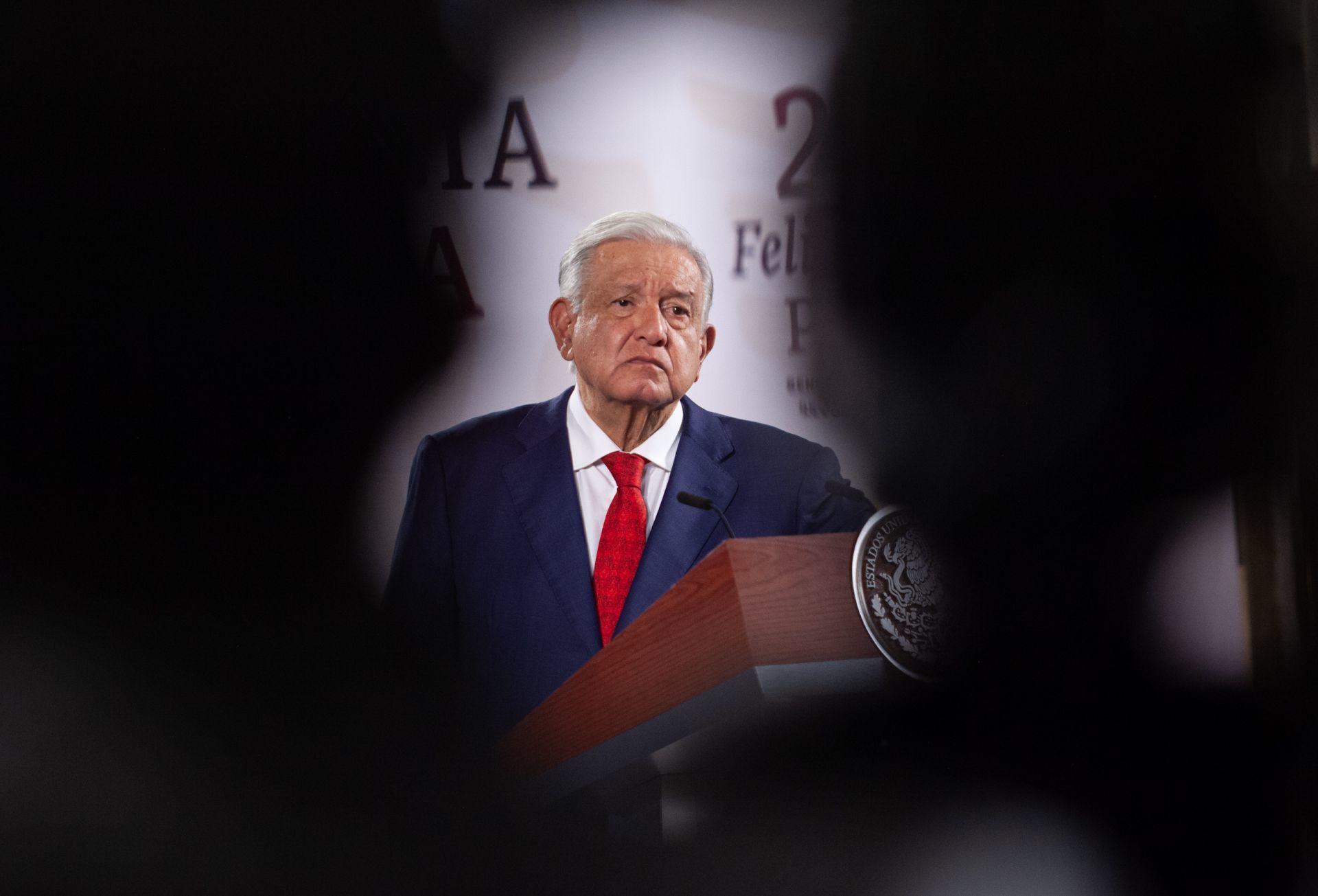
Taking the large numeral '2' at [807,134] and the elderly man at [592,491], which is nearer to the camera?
the elderly man at [592,491]

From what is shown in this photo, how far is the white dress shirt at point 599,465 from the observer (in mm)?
2266

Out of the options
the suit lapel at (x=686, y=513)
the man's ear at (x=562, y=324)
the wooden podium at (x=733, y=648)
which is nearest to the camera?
the wooden podium at (x=733, y=648)

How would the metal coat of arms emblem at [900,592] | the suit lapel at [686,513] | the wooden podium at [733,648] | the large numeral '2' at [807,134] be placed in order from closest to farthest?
the wooden podium at [733,648]
the metal coat of arms emblem at [900,592]
the suit lapel at [686,513]
the large numeral '2' at [807,134]

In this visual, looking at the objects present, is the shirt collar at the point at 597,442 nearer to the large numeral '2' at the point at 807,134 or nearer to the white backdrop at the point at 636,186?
the white backdrop at the point at 636,186

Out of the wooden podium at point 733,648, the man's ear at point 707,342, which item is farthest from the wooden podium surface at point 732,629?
the man's ear at point 707,342

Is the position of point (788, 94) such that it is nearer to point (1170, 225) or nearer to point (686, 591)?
point (1170, 225)

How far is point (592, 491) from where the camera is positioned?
228 centimetres

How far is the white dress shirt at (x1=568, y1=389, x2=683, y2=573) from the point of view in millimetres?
2266

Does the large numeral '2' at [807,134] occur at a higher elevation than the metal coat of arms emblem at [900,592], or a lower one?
higher

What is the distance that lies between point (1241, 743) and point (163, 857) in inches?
Result: 88.7

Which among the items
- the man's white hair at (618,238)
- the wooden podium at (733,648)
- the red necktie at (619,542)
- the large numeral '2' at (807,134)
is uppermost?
the large numeral '2' at (807,134)

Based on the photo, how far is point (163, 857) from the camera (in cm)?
224

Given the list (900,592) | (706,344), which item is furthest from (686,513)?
(900,592)

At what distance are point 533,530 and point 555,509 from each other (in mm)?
58
